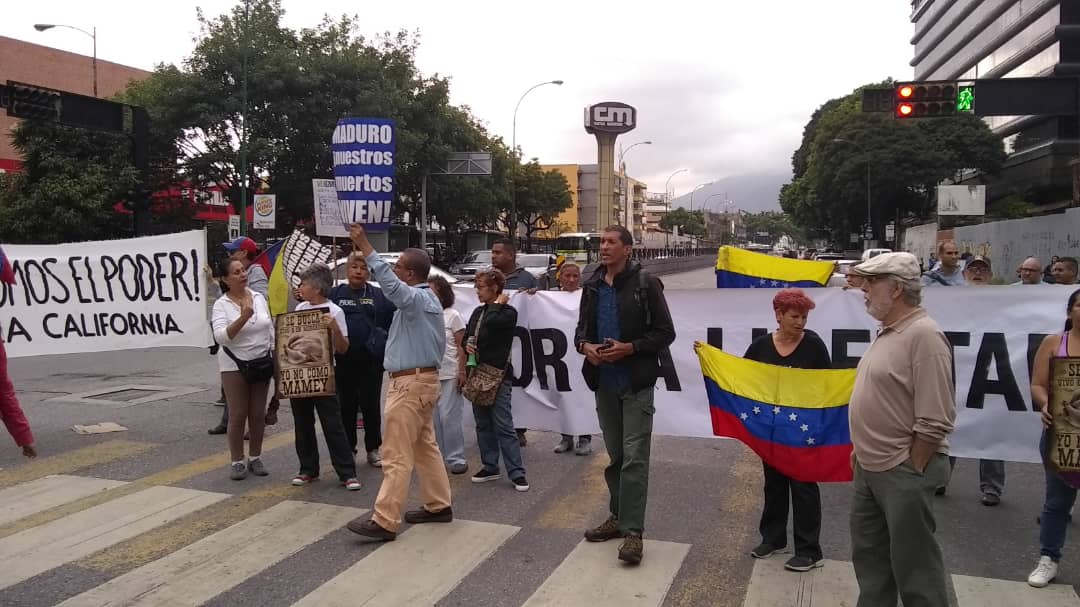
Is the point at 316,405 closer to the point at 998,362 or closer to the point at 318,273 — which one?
the point at 318,273

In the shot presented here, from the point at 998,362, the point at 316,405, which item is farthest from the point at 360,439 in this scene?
the point at 998,362

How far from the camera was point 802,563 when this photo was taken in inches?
Answer: 185

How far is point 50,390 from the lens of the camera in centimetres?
1068

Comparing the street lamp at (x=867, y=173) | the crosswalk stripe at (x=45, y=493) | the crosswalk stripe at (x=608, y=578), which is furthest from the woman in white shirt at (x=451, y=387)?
the street lamp at (x=867, y=173)

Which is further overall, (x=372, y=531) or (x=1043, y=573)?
(x=372, y=531)

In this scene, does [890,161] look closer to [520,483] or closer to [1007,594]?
[520,483]

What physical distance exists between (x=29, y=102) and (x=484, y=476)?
12.9m

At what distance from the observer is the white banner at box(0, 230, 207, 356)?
28.2 ft

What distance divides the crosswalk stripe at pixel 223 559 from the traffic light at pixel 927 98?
15664 millimetres

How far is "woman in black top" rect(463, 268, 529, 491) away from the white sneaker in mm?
3295

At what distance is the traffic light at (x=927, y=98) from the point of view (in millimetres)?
17594

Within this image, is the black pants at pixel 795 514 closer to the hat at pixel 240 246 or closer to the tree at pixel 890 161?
the hat at pixel 240 246

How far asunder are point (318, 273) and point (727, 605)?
12.2ft

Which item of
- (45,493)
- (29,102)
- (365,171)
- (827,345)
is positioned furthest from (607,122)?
(45,493)
